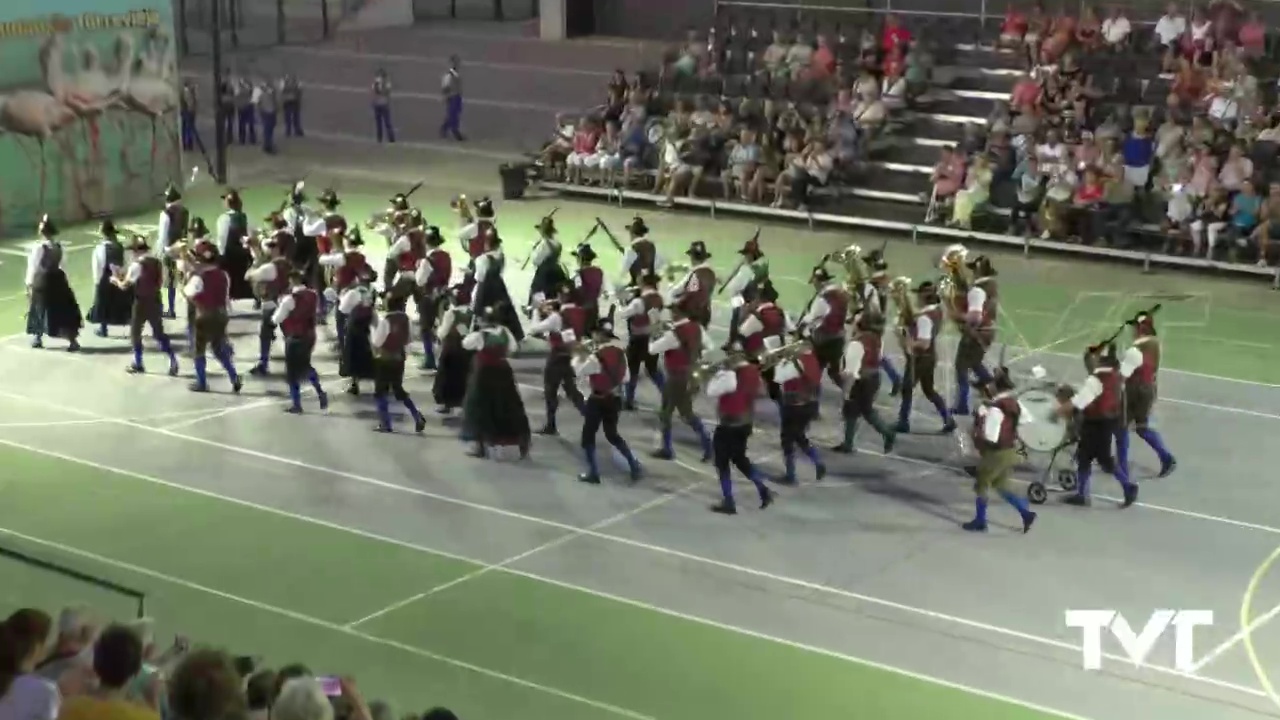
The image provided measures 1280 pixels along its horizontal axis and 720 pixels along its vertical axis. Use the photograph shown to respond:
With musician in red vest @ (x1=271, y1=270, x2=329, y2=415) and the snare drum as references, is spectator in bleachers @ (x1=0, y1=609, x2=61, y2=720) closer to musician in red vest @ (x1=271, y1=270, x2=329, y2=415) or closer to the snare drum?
musician in red vest @ (x1=271, y1=270, x2=329, y2=415)

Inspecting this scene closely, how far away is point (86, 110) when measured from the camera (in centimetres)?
3028

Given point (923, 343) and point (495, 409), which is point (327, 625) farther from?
point (923, 343)

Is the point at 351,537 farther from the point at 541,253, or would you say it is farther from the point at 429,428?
the point at 541,253

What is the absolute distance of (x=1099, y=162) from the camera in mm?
Answer: 26375

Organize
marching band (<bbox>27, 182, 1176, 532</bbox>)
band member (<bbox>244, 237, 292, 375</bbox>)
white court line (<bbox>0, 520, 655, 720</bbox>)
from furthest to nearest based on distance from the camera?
1. band member (<bbox>244, 237, 292, 375</bbox>)
2. marching band (<bbox>27, 182, 1176, 532</bbox>)
3. white court line (<bbox>0, 520, 655, 720</bbox>)

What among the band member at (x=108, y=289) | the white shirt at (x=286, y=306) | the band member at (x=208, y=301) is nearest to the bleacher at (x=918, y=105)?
the band member at (x=108, y=289)

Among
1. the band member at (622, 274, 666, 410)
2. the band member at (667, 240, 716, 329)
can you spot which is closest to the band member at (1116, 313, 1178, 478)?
the band member at (667, 240, 716, 329)

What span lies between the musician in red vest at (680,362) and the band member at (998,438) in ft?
9.68

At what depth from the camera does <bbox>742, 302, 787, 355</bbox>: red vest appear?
58.2 ft

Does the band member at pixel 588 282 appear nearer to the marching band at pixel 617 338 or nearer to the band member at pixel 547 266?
the marching band at pixel 617 338

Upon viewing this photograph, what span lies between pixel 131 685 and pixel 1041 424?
10.5 metres

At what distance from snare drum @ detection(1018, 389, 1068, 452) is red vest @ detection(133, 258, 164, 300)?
30.8 feet

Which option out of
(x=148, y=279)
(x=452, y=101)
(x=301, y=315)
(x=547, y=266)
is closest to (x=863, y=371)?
(x=547, y=266)

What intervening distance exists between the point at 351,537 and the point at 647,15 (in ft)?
79.2
